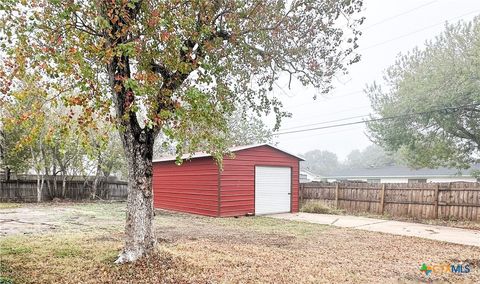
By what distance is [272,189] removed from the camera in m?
12.8

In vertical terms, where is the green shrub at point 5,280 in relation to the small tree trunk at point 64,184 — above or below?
above

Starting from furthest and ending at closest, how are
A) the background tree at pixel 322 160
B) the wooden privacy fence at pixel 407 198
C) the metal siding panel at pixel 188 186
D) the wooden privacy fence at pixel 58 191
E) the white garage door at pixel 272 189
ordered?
the background tree at pixel 322 160
the wooden privacy fence at pixel 58 191
the white garage door at pixel 272 189
the metal siding panel at pixel 188 186
the wooden privacy fence at pixel 407 198

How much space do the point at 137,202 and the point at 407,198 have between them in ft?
33.4

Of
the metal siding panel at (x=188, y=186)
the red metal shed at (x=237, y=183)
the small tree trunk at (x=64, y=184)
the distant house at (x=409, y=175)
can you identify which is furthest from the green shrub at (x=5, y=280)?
the distant house at (x=409, y=175)

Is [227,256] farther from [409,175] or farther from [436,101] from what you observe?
[409,175]

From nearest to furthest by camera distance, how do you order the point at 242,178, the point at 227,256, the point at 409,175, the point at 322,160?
the point at 227,256
the point at 242,178
the point at 409,175
the point at 322,160

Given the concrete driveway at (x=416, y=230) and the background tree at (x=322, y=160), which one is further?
the background tree at (x=322, y=160)

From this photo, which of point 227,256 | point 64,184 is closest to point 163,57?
point 227,256

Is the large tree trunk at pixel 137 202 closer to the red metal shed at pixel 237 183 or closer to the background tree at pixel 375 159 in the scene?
the red metal shed at pixel 237 183

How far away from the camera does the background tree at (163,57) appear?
12.8 feet

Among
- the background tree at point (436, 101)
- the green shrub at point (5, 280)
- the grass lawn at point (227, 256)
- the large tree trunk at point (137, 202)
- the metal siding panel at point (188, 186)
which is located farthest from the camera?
the background tree at point (436, 101)

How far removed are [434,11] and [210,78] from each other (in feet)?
39.8

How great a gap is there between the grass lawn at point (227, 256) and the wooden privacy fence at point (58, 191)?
985 centimetres

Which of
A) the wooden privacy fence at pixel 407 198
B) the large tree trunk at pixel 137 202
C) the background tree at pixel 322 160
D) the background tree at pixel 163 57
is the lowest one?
the background tree at pixel 322 160
